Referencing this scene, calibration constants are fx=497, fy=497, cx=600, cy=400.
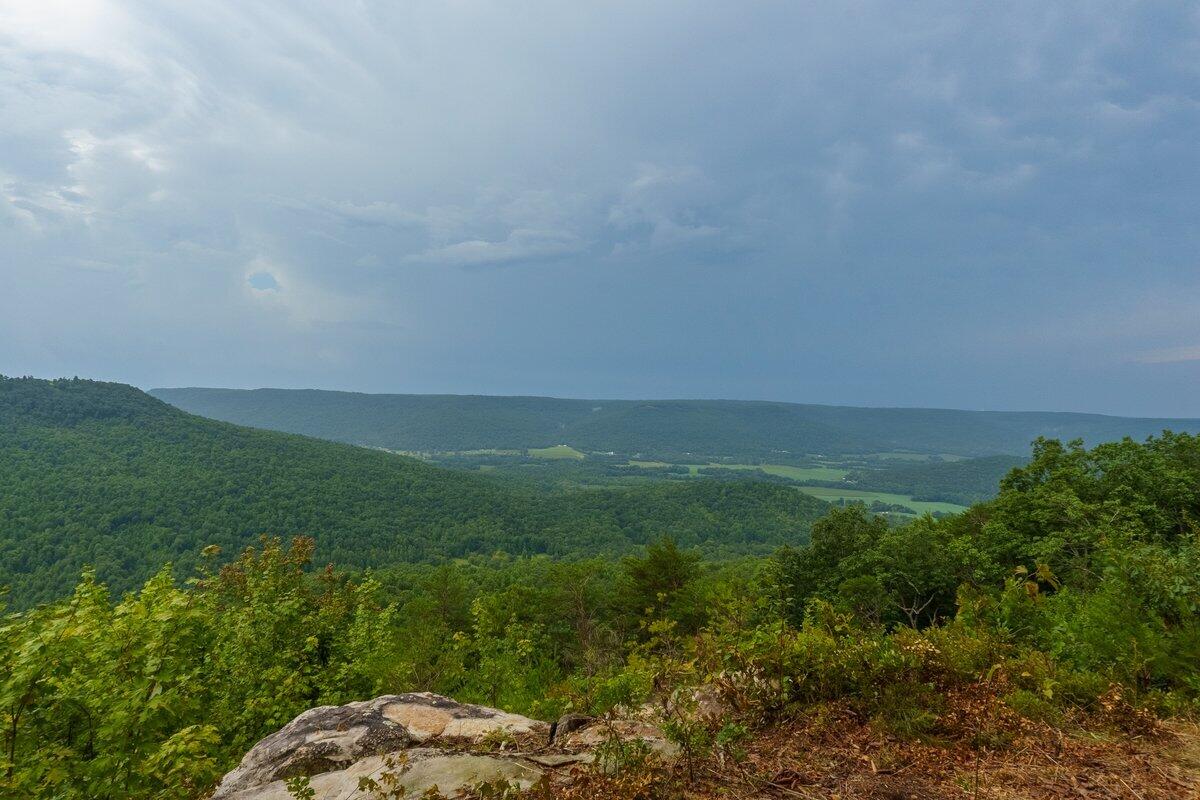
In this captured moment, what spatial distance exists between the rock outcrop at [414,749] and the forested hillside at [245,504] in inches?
3013

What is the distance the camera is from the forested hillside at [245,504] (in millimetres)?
94625

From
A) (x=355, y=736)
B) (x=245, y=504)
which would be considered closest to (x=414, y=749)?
(x=355, y=736)

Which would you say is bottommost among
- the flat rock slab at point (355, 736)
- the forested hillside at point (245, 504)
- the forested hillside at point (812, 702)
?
the forested hillside at point (245, 504)

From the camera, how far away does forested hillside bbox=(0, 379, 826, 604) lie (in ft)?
310

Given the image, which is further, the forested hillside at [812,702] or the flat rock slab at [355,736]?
the flat rock slab at [355,736]

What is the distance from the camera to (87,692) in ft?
19.8

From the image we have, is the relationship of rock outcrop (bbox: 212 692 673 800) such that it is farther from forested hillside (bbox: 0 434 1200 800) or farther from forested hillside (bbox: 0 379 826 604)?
forested hillside (bbox: 0 379 826 604)

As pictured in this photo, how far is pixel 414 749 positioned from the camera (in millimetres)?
5438

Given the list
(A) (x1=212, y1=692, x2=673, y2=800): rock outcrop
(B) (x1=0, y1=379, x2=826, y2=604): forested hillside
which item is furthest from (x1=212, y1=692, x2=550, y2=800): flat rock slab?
(B) (x1=0, y1=379, x2=826, y2=604): forested hillside

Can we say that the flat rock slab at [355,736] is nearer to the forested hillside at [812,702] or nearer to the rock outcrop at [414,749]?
the rock outcrop at [414,749]

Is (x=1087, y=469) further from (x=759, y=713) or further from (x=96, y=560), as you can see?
(x=96, y=560)

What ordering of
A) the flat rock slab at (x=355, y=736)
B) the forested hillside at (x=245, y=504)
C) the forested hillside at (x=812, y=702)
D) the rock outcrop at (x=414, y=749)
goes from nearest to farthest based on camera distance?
1. the forested hillside at (x=812, y=702)
2. the rock outcrop at (x=414, y=749)
3. the flat rock slab at (x=355, y=736)
4. the forested hillside at (x=245, y=504)

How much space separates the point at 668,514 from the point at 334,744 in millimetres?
153285

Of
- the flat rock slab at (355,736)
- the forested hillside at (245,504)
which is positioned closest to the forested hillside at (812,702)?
the flat rock slab at (355,736)
